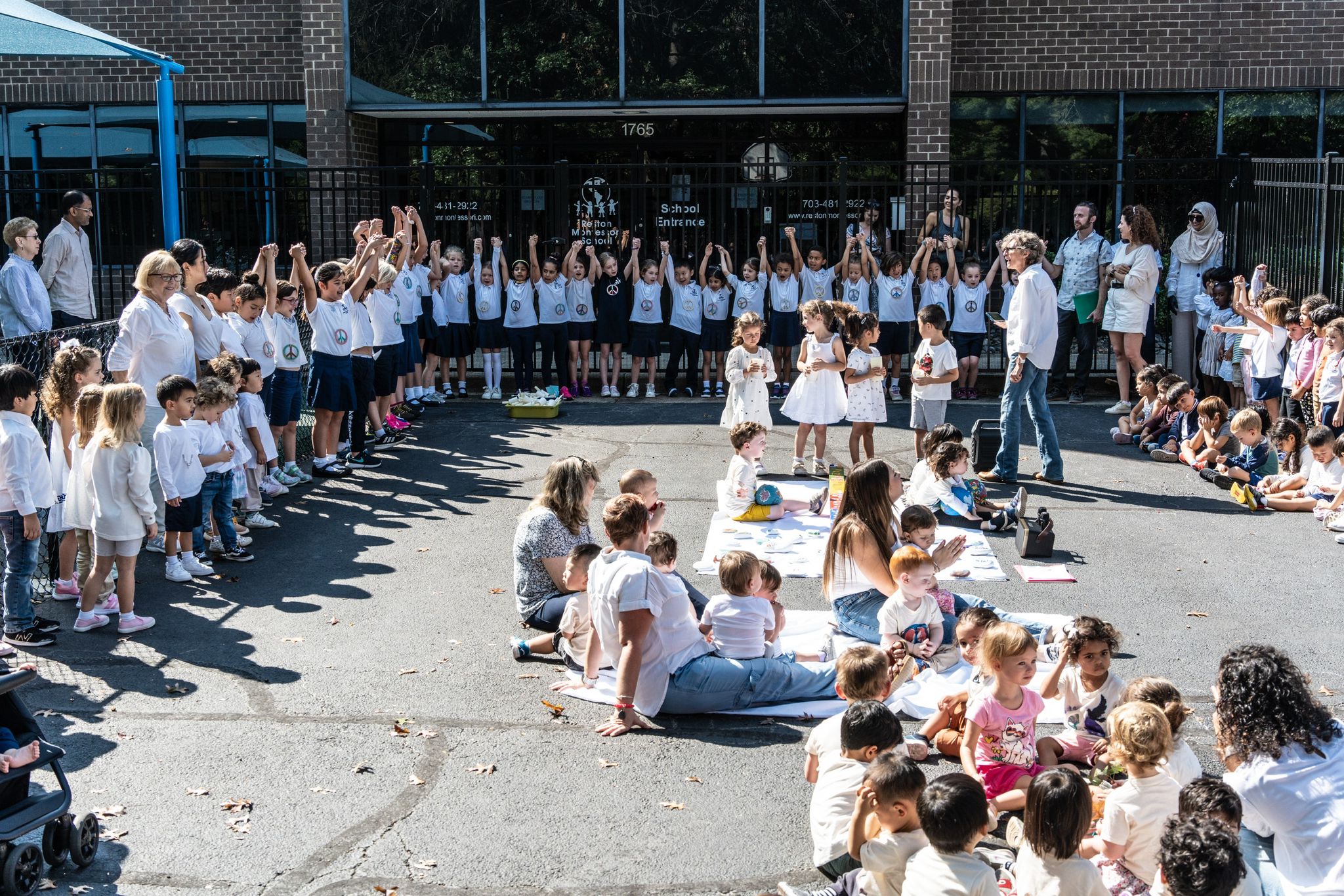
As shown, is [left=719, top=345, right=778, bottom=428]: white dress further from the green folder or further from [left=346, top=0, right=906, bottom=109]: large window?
[left=346, top=0, right=906, bottom=109]: large window

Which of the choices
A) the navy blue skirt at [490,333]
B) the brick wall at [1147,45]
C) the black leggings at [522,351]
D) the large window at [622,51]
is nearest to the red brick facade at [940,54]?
the brick wall at [1147,45]

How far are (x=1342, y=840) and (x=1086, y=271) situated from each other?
11.9 m

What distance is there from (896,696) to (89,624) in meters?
4.68

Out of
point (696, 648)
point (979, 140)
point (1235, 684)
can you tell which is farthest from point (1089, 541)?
point (979, 140)

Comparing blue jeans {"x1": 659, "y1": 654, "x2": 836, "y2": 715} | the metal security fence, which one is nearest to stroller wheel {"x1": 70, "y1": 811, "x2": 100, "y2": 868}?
blue jeans {"x1": 659, "y1": 654, "x2": 836, "y2": 715}

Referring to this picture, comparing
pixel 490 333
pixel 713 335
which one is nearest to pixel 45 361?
pixel 490 333

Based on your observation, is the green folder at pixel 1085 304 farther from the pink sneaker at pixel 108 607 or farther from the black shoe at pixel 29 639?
the black shoe at pixel 29 639

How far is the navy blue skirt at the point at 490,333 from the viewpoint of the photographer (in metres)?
15.6

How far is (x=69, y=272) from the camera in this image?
492 inches

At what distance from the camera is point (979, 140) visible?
18.3 meters

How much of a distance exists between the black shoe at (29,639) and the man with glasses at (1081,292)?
11.3 meters

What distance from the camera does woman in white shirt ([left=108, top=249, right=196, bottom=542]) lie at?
9258 mm

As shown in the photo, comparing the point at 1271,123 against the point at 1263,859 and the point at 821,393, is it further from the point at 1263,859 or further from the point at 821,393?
the point at 1263,859

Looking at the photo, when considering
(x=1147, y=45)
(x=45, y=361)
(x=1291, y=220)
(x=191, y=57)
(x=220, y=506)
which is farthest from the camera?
(x=191, y=57)
